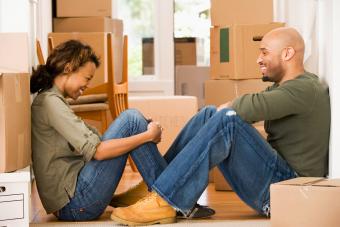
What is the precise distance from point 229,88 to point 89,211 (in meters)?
1.68

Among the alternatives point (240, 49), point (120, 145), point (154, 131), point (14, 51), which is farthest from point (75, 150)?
point (240, 49)

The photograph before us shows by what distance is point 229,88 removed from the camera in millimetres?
4523

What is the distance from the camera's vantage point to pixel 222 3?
4.56 meters

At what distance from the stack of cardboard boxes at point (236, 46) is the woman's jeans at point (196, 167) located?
4.43 feet

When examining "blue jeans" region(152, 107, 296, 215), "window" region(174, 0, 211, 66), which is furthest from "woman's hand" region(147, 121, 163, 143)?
"window" region(174, 0, 211, 66)

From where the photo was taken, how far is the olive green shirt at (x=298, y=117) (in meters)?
2.85

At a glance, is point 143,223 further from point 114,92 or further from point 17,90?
point 114,92

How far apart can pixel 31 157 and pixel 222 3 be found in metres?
1.89

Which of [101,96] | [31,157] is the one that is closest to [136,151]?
[31,157]

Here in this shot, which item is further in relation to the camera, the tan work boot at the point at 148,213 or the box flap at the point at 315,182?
the tan work boot at the point at 148,213

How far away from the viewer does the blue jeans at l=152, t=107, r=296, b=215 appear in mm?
2861

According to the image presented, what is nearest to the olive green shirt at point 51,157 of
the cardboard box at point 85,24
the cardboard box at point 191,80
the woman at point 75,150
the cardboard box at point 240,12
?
the woman at point 75,150

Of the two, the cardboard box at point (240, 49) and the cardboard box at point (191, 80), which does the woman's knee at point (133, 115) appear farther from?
the cardboard box at point (191, 80)

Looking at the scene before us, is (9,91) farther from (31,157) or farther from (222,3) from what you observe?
(222,3)
